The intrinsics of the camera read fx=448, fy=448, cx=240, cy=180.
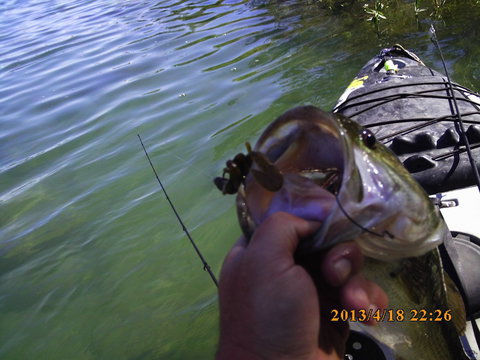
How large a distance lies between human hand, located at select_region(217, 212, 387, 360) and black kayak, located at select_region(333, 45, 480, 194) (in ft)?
5.51

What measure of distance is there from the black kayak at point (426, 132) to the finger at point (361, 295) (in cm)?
86

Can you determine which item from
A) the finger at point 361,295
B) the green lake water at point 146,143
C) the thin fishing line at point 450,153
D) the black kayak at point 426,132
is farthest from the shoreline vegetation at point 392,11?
the finger at point 361,295

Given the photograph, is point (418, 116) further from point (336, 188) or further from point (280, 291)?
point (280, 291)

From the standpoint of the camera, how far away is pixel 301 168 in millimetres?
1633

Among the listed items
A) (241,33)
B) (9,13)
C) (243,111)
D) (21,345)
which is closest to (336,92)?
(243,111)

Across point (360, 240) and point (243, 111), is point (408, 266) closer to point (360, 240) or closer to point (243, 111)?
point (360, 240)

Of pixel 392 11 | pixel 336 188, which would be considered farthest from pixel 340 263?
pixel 392 11

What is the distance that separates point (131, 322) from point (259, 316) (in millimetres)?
2799

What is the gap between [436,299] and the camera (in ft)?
6.09

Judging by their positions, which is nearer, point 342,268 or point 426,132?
point 342,268

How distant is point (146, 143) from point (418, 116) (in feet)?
12.6

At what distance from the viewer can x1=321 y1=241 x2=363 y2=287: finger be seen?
1353 millimetres

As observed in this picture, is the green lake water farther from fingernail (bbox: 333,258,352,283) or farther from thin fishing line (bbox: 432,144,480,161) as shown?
fingernail (bbox: 333,258,352,283)
